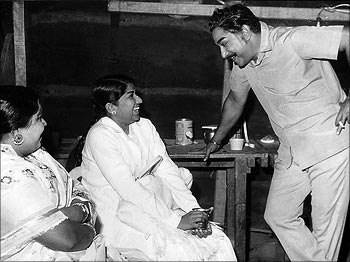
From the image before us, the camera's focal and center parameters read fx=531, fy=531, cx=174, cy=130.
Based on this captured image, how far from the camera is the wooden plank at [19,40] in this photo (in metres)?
4.58

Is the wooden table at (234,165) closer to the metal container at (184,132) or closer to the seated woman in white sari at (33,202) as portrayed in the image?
the metal container at (184,132)

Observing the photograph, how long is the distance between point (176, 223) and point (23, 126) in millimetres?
1221

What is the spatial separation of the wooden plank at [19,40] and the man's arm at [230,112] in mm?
1796

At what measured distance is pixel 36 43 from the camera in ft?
17.5

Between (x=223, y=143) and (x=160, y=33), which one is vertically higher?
(x=160, y=33)

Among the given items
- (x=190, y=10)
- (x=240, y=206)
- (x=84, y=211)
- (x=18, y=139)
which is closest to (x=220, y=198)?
(x=240, y=206)

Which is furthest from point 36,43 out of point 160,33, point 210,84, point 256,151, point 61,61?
point 256,151

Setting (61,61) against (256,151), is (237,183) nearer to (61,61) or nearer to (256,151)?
(256,151)

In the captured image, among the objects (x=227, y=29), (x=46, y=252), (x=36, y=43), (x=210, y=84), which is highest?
(x=227, y=29)

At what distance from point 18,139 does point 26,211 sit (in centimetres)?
45

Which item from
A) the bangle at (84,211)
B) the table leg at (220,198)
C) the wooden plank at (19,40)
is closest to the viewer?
the bangle at (84,211)

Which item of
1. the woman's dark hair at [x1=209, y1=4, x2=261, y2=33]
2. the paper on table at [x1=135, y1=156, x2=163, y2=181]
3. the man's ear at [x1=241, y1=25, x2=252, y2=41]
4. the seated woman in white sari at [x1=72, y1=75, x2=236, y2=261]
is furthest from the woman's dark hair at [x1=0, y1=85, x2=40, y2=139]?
the man's ear at [x1=241, y1=25, x2=252, y2=41]

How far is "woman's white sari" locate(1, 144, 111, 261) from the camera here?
257 cm

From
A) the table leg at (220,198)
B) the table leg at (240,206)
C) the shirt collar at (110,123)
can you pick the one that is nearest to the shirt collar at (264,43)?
the shirt collar at (110,123)
